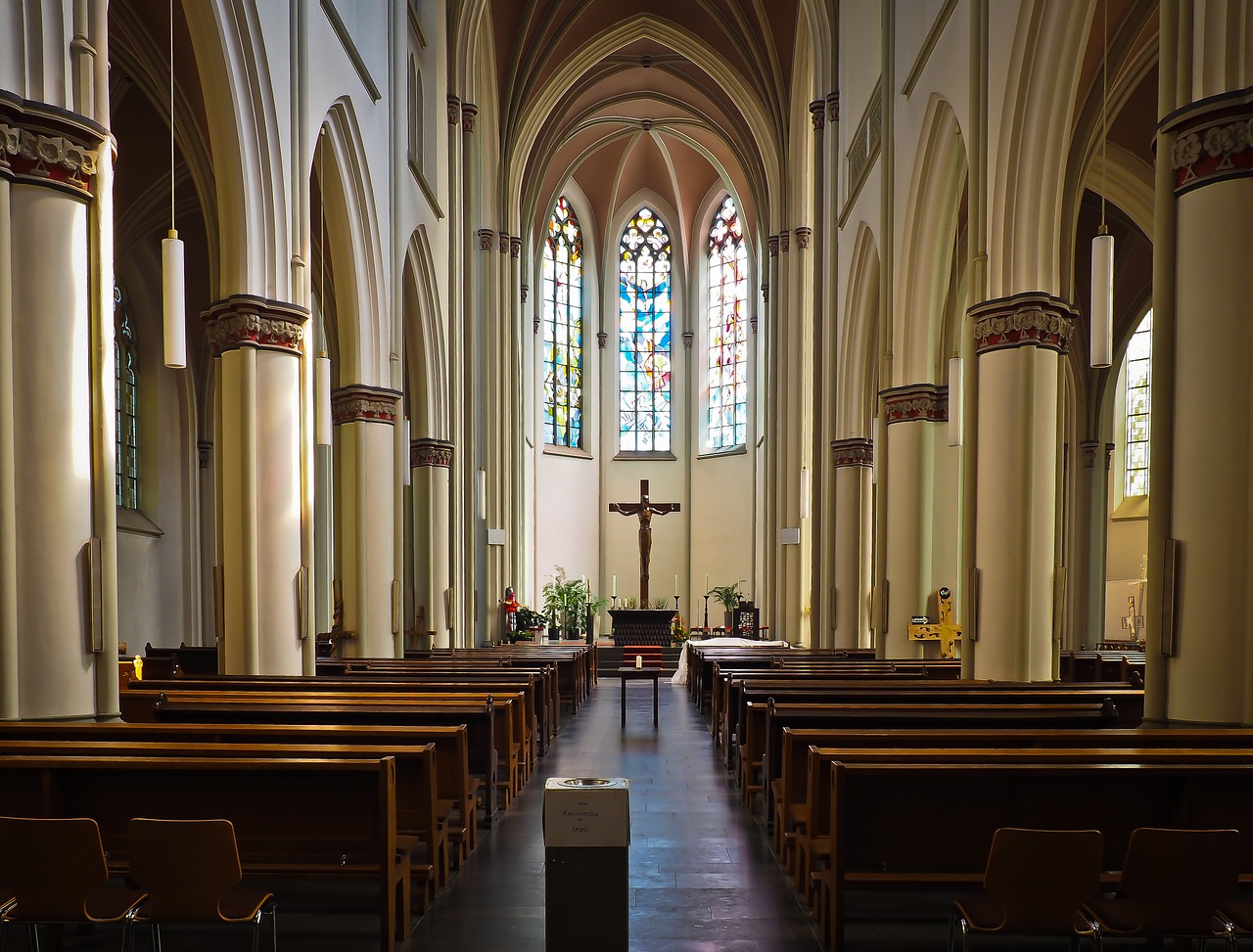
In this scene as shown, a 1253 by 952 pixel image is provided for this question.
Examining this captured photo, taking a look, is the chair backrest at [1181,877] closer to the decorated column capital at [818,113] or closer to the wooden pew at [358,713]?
the wooden pew at [358,713]

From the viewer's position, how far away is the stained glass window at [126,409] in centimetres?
1916

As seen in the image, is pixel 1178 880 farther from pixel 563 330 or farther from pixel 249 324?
pixel 563 330

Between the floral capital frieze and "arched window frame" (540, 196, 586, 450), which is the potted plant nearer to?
"arched window frame" (540, 196, 586, 450)

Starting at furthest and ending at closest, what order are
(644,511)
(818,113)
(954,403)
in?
(644,511), (818,113), (954,403)

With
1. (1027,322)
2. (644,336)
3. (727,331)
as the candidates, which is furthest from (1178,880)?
(644,336)

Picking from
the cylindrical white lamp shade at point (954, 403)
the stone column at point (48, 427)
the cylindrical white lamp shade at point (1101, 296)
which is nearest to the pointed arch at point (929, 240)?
the cylindrical white lamp shade at point (954, 403)

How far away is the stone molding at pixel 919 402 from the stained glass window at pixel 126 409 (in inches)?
526

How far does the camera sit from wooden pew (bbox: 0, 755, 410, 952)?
460 cm

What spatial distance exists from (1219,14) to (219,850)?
22.0 ft

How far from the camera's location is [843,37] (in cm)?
1730

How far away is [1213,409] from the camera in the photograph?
632 centimetres

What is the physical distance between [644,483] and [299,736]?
17.4 m

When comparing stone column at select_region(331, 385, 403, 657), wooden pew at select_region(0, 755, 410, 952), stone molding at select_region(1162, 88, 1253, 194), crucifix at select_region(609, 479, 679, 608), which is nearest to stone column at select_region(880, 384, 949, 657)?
stone column at select_region(331, 385, 403, 657)

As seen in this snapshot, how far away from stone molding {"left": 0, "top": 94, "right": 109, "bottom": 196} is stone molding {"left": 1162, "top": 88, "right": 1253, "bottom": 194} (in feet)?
20.9
